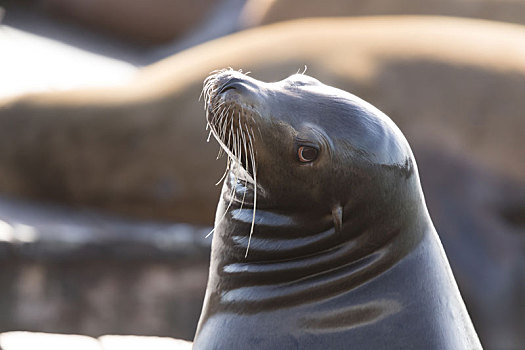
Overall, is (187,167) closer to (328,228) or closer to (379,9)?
(379,9)

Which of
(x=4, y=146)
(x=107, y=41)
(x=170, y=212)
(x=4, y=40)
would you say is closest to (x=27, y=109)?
(x=4, y=146)

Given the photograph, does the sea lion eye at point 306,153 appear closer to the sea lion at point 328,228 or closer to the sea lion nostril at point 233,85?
the sea lion at point 328,228

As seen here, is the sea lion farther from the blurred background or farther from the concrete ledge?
the blurred background

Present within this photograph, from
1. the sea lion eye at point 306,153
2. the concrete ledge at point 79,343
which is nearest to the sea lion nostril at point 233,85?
the sea lion eye at point 306,153

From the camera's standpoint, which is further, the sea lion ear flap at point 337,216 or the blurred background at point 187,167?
the blurred background at point 187,167

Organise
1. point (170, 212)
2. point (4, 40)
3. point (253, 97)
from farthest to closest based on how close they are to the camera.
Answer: point (4, 40), point (170, 212), point (253, 97)

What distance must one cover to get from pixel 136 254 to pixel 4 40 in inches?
194

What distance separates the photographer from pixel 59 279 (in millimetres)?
6070

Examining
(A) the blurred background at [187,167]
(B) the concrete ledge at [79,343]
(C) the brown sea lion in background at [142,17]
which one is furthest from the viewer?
(C) the brown sea lion in background at [142,17]

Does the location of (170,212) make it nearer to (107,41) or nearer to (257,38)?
(257,38)

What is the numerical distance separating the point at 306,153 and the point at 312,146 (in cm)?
3

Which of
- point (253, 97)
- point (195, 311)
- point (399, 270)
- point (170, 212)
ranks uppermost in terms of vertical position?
point (253, 97)

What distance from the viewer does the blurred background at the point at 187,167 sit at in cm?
592

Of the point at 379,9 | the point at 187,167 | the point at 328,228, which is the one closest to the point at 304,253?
the point at 328,228
